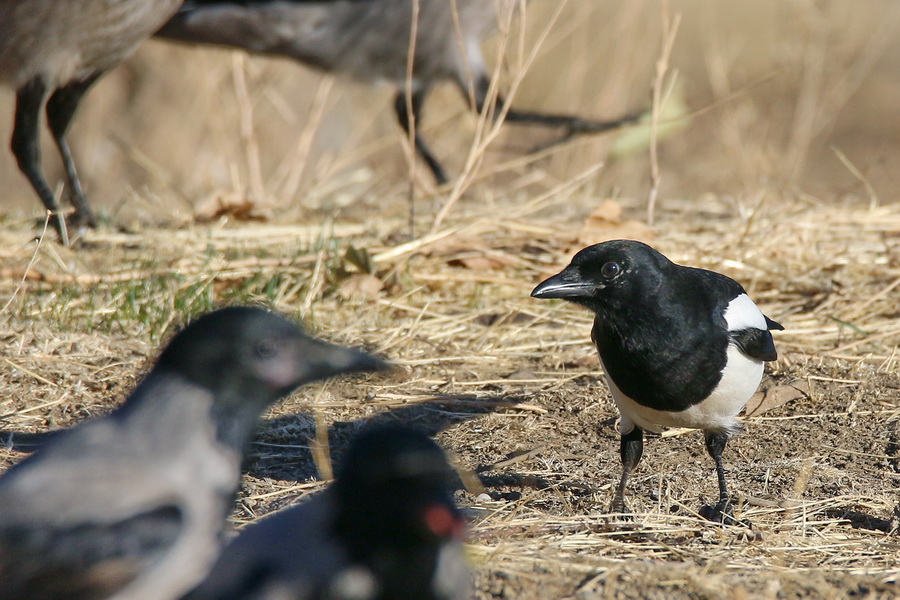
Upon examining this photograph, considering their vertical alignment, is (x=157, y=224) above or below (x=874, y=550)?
below

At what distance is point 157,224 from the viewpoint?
6.02 m

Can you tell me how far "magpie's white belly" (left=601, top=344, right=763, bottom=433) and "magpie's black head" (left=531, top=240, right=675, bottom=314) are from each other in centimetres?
26

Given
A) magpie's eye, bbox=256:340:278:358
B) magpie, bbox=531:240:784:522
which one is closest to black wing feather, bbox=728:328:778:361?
magpie, bbox=531:240:784:522

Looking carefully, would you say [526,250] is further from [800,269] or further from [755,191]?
[755,191]

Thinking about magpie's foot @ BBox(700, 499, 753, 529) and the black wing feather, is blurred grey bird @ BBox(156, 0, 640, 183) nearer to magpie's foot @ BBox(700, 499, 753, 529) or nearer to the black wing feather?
the black wing feather

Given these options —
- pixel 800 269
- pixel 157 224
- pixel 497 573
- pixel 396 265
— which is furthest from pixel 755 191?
pixel 497 573

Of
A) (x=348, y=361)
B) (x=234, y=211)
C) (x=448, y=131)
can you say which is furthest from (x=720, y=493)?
(x=448, y=131)

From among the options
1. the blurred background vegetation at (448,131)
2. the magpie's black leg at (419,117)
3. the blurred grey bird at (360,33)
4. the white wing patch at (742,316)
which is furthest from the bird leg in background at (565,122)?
the white wing patch at (742,316)

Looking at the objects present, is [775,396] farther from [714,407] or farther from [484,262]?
[484,262]

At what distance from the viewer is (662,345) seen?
10.4ft

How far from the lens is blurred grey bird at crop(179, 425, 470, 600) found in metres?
2.09

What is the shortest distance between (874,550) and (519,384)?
1.55 meters

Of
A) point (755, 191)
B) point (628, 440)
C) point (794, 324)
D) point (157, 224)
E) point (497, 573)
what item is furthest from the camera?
point (755, 191)

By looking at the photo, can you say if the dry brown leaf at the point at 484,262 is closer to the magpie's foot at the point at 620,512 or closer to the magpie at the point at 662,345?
the magpie at the point at 662,345
